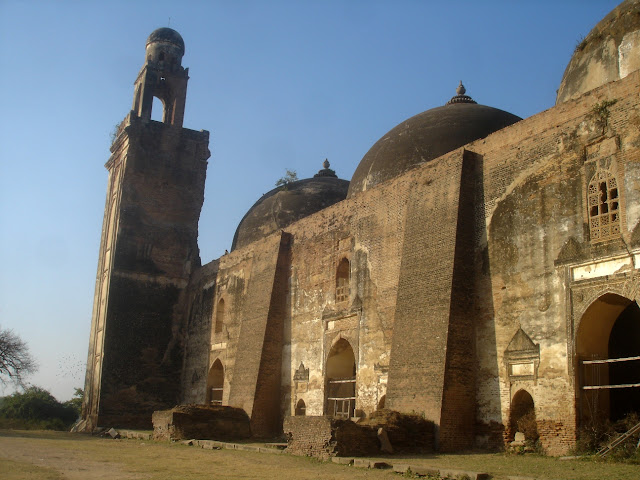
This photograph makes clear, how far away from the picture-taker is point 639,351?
10641 millimetres

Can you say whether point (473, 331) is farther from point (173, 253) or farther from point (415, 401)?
point (173, 253)

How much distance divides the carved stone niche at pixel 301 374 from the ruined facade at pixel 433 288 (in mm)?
40

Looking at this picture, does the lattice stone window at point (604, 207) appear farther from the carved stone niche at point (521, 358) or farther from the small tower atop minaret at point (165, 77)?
the small tower atop minaret at point (165, 77)

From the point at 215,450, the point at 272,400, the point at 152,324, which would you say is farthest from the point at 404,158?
the point at 152,324

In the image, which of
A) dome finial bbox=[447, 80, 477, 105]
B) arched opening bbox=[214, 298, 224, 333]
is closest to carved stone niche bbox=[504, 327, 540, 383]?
dome finial bbox=[447, 80, 477, 105]

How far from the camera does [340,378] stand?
14.8 m

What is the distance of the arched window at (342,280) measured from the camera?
48.5ft

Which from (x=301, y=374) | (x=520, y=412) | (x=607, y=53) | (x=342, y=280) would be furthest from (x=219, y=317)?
(x=607, y=53)

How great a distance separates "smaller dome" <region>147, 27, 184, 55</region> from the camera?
2400cm

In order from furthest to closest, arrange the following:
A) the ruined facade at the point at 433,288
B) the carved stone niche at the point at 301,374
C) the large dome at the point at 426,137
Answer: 1. the carved stone niche at the point at 301,374
2. the large dome at the point at 426,137
3. the ruined facade at the point at 433,288

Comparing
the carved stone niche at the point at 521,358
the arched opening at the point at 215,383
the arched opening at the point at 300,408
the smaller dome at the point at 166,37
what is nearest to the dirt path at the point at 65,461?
the arched opening at the point at 300,408

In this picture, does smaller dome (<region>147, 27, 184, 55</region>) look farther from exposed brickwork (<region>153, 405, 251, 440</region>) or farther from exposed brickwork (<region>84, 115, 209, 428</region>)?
exposed brickwork (<region>153, 405, 251, 440</region>)

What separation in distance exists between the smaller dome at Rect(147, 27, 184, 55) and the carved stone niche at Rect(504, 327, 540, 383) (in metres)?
18.1

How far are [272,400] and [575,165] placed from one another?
912 centimetres
